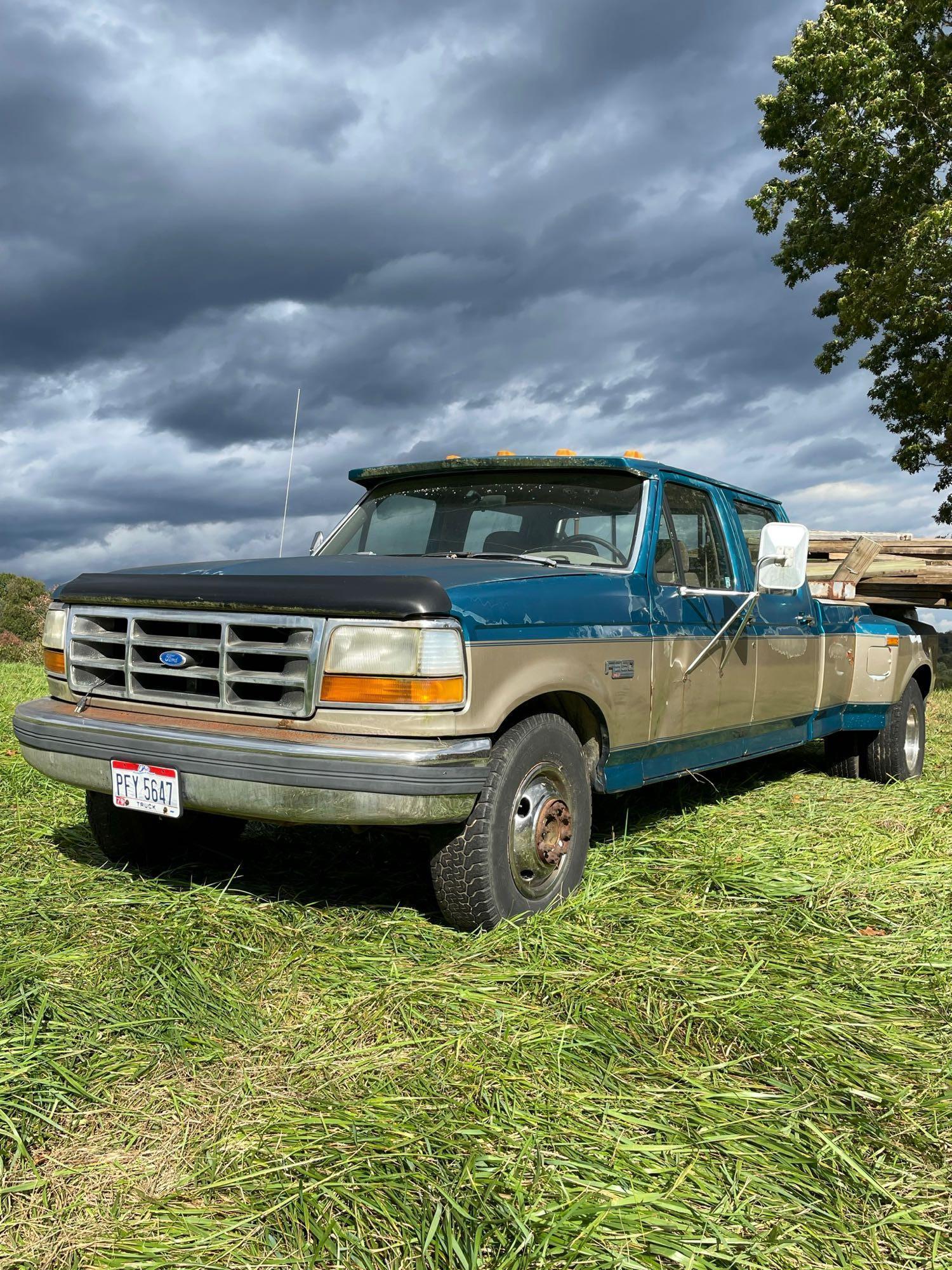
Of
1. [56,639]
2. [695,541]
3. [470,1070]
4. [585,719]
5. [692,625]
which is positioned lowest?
[470,1070]

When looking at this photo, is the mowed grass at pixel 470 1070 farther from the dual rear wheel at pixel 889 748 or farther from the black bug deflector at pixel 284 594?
the dual rear wheel at pixel 889 748

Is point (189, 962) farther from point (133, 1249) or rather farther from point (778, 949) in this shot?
point (778, 949)

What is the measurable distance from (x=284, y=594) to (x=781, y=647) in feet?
11.3

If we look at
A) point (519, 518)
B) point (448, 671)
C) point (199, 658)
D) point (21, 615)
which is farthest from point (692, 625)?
point (21, 615)

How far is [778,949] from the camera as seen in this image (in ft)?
12.2

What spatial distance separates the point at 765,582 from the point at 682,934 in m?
1.81

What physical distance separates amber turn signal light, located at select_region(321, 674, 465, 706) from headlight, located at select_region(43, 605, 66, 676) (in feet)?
5.04

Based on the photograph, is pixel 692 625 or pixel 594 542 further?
pixel 692 625

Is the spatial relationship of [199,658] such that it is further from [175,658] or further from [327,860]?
[327,860]

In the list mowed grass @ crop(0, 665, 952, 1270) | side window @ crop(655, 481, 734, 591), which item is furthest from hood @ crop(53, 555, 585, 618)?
mowed grass @ crop(0, 665, 952, 1270)

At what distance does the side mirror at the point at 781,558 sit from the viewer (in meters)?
4.78

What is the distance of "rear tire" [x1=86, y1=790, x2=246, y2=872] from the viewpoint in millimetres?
4469

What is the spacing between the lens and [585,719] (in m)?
4.19

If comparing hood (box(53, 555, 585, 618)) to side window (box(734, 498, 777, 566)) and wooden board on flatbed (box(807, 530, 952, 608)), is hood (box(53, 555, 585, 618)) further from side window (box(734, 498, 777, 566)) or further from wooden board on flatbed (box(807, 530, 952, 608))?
wooden board on flatbed (box(807, 530, 952, 608))
